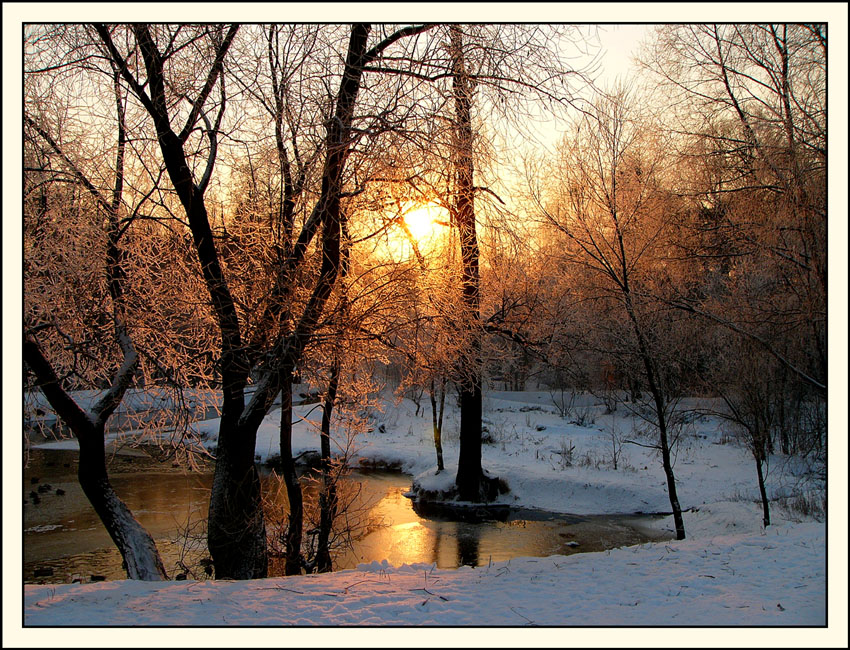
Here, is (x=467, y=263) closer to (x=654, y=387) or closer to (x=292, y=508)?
(x=654, y=387)

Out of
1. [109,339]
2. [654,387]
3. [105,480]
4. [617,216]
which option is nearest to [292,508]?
[105,480]

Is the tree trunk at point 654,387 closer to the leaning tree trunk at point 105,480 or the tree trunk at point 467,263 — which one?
the tree trunk at point 467,263

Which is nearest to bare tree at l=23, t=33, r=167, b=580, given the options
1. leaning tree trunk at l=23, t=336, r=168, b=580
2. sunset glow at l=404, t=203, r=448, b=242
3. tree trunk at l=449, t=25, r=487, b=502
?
leaning tree trunk at l=23, t=336, r=168, b=580

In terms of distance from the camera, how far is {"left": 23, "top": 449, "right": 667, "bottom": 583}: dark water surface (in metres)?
9.43

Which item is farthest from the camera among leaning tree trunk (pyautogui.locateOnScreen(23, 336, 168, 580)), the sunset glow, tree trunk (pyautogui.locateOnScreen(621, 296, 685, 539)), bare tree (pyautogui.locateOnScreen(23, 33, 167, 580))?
tree trunk (pyautogui.locateOnScreen(621, 296, 685, 539))

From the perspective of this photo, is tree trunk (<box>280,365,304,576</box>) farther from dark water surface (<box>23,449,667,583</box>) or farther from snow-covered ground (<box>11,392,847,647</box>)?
snow-covered ground (<box>11,392,847,647</box>)

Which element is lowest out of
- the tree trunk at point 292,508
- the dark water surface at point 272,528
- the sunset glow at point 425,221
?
the dark water surface at point 272,528

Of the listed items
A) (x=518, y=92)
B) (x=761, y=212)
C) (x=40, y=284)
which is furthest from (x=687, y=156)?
(x=40, y=284)

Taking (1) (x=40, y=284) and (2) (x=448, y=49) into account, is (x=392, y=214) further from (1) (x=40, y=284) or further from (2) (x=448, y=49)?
(1) (x=40, y=284)

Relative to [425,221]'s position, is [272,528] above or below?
below

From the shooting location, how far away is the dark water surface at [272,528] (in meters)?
9.43

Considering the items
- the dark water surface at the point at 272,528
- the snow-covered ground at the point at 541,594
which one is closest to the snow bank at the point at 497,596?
the snow-covered ground at the point at 541,594

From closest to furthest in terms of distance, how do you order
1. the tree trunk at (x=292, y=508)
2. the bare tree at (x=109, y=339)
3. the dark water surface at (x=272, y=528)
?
the bare tree at (x=109, y=339)
the tree trunk at (x=292, y=508)
the dark water surface at (x=272, y=528)

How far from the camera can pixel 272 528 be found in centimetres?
866
